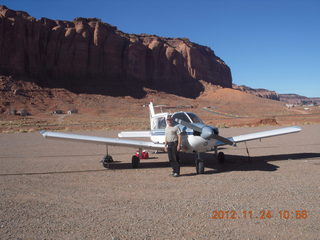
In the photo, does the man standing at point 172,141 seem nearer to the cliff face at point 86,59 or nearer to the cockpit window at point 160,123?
the cockpit window at point 160,123

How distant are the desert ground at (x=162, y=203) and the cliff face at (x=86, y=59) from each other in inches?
3275

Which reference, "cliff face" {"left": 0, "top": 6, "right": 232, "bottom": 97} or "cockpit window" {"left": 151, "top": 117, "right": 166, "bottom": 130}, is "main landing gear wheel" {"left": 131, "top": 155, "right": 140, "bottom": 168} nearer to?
"cockpit window" {"left": 151, "top": 117, "right": 166, "bottom": 130}

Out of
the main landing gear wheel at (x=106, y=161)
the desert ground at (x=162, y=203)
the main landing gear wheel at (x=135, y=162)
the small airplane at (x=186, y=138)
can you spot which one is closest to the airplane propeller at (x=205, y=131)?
the small airplane at (x=186, y=138)

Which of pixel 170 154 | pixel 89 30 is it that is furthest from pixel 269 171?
pixel 89 30

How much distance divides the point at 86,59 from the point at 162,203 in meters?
100

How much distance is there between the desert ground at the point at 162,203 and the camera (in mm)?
4508

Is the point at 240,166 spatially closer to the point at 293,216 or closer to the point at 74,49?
the point at 293,216

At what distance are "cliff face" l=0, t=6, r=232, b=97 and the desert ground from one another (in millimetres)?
83183

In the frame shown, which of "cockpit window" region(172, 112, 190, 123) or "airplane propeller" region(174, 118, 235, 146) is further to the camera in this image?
"cockpit window" region(172, 112, 190, 123)

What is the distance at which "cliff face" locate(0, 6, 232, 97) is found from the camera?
292ft

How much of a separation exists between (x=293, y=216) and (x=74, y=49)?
102764mm

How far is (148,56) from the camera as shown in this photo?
120062 mm

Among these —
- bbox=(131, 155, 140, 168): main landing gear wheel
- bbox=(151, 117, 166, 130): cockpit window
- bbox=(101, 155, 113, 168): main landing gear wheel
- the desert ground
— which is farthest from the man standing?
bbox=(101, 155, 113, 168): main landing gear wheel

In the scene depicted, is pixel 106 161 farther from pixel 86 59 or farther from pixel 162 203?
pixel 86 59
